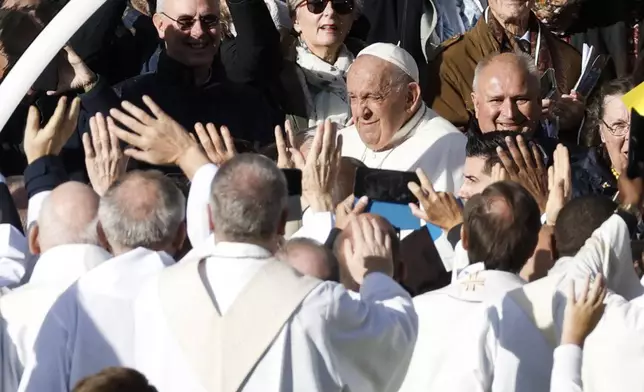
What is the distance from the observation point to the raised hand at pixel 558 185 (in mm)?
8086

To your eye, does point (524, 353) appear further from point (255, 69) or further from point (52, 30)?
point (255, 69)

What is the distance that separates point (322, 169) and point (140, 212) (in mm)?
1470

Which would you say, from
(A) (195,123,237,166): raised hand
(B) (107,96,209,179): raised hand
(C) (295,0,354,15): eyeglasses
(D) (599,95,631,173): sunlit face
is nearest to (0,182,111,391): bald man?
(B) (107,96,209,179): raised hand

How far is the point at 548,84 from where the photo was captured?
10.5m

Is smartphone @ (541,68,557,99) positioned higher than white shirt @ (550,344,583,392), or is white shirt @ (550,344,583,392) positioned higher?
white shirt @ (550,344,583,392)

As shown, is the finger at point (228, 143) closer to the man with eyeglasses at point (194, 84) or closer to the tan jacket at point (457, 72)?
the man with eyeglasses at point (194, 84)

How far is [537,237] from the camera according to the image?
7.08 metres

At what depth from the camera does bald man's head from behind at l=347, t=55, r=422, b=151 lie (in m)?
9.49

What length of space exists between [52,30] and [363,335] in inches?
85.6

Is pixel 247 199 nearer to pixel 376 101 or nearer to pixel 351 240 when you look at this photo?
pixel 351 240

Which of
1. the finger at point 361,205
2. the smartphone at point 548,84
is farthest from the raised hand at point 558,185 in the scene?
the smartphone at point 548,84

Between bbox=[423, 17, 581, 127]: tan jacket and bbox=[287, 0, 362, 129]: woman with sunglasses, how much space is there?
1.57 ft

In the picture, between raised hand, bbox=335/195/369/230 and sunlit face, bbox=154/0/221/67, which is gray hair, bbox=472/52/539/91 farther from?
raised hand, bbox=335/195/369/230

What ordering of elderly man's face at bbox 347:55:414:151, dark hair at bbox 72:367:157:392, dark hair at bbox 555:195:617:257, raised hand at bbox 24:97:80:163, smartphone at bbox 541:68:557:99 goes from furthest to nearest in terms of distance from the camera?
smartphone at bbox 541:68:557:99
elderly man's face at bbox 347:55:414:151
raised hand at bbox 24:97:80:163
dark hair at bbox 555:195:617:257
dark hair at bbox 72:367:157:392
